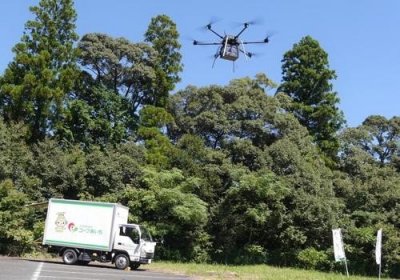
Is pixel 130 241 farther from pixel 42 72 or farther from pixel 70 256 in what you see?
pixel 42 72

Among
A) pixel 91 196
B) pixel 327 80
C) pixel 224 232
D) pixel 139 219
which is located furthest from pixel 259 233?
pixel 327 80

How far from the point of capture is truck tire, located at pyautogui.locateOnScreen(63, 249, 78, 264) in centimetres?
2573

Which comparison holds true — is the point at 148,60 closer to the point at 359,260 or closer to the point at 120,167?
the point at 120,167

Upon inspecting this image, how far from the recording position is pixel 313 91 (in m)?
48.0

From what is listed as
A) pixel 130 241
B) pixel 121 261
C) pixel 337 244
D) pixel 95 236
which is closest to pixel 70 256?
pixel 95 236

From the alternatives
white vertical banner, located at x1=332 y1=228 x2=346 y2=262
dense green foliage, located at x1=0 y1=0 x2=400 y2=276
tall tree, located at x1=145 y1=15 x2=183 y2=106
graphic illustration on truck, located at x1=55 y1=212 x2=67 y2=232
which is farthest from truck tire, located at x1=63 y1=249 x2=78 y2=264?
tall tree, located at x1=145 y1=15 x2=183 y2=106

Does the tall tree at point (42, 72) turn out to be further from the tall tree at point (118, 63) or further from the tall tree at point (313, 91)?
the tall tree at point (313, 91)

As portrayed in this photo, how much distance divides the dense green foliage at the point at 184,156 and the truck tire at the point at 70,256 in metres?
5.82

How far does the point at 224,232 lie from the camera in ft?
117

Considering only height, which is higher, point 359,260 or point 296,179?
point 296,179

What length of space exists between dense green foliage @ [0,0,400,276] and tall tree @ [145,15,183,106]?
0.09m

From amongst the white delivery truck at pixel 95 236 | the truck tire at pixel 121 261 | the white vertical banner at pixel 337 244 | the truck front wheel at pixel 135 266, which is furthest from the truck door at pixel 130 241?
the white vertical banner at pixel 337 244

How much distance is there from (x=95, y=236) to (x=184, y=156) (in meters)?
13.4

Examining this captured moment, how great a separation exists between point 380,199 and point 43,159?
23081mm
